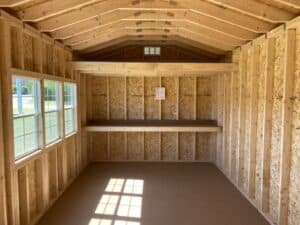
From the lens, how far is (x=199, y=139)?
25.8ft

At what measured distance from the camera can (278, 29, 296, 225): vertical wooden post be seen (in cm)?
351

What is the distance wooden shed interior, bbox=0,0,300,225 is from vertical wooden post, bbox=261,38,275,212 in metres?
0.02

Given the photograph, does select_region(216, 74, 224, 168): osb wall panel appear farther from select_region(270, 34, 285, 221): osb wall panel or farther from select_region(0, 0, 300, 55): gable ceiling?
select_region(270, 34, 285, 221): osb wall panel

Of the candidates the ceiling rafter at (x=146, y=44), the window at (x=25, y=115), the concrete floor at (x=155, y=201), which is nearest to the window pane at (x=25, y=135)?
the window at (x=25, y=115)

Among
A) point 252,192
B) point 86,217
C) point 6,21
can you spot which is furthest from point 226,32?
point 86,217

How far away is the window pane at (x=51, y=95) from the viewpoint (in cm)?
469

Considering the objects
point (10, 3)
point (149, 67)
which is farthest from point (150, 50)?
Result: point (10, 3)

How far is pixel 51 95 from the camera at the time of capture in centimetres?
495

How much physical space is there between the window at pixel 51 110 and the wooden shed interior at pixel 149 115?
0.08ft

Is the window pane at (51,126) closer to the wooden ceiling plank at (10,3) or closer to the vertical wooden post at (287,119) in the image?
the wooden ceiling plank at (10,3)

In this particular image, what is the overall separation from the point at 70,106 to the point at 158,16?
116 inches

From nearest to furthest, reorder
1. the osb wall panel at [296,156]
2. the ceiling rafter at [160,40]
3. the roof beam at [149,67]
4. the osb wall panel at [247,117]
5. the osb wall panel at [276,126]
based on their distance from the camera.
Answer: the osb wall panel at [296,156], the osb wall panel at [276,126], the osb wall panel at [247,117], the roof beam at [149,67], the ceiling rafter at [160,40]

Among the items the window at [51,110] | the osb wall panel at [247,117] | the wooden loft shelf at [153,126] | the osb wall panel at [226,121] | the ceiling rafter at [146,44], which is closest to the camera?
the window at [51,110]

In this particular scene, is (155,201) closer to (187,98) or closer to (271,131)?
(271,131)
